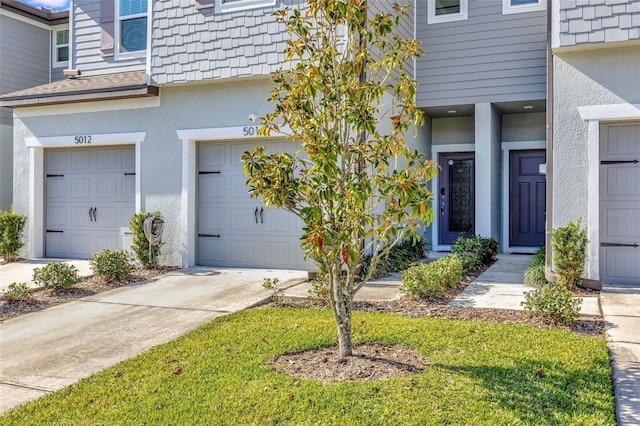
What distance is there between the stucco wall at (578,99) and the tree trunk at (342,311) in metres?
4.32

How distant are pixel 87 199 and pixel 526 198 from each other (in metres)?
9.16

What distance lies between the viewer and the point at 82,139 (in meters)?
10.3

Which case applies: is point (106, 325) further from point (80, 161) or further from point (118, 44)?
point (118, 44)

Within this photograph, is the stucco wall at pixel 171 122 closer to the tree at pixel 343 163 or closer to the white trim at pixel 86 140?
the white trim at pixel 86 140

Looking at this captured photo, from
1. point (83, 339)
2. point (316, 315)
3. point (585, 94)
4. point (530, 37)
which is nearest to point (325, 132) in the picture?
point (316, 315)

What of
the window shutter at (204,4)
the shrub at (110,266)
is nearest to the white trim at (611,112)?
the window shutter at (204,4)

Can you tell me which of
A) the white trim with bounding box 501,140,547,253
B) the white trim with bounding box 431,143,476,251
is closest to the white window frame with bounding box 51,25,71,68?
the white trim with bounding box 431,143,476,251

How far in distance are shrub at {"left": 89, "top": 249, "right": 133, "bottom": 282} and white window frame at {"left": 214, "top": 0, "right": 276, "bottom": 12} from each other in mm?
4483

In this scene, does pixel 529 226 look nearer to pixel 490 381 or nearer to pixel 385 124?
pixel 385 124

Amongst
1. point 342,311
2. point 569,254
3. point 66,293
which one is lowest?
point 66,293

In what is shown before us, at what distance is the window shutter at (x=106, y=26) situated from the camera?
10961mm

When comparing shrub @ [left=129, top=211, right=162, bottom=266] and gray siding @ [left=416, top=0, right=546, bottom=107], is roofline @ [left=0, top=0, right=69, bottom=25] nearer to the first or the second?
shrub @ [left=129, top=211, right=162, bottom=266]

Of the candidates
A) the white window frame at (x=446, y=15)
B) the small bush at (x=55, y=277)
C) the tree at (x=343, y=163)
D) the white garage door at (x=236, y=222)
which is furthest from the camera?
the white window frame at (x=446, y=15)

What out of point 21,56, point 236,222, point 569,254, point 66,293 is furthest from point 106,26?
point 569,254
